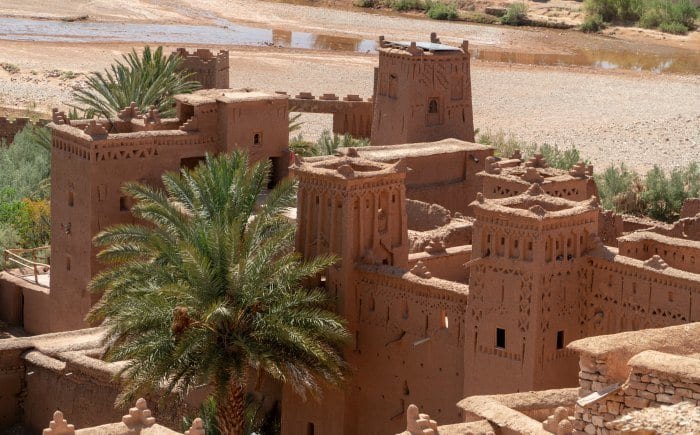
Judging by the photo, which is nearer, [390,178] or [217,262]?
[217,262]

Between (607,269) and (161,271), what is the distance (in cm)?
650

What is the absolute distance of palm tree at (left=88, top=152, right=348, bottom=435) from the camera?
78.2 ft

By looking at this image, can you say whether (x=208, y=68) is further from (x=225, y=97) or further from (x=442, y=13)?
(x=442, y=13)

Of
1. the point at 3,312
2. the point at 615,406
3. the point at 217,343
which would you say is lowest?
the point at 3,312

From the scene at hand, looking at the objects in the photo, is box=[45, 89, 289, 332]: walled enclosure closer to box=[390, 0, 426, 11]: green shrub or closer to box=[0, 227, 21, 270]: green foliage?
box=[0, 227, 21, 270]: green foliage

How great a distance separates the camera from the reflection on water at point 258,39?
7944cm

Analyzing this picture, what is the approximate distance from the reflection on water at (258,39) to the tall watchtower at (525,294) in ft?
182

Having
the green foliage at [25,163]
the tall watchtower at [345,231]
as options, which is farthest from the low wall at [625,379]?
the green foliage at [25,163]

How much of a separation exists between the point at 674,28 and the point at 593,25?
4.72 metres

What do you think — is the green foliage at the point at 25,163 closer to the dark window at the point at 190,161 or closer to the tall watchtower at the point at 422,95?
the tall watchtower at the point at 422,95

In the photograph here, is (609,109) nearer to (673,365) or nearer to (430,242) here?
(430,242)

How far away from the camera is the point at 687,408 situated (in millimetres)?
13336

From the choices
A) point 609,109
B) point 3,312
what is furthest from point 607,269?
point 609,109

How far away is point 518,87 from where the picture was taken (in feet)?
225
